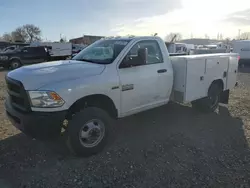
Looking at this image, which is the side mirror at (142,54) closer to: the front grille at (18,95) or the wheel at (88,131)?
the wheel at (88,131)

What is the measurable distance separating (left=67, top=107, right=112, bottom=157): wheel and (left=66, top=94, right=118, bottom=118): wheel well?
137mm

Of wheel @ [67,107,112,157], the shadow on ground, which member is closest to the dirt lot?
the shadow on ground

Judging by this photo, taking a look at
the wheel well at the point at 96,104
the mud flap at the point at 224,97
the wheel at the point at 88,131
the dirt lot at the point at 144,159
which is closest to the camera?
the dirt lot at the point at 144,159

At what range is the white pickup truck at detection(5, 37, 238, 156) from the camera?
10.8ft

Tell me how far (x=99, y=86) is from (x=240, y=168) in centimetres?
251

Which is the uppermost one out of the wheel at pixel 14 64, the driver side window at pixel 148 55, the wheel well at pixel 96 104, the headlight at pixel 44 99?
the driver side window at pixel 148 55

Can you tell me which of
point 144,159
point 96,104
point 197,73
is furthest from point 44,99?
point 197,73

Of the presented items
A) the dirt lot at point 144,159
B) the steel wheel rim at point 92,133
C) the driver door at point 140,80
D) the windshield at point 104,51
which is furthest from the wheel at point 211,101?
the steel wheel rim at point 92,133

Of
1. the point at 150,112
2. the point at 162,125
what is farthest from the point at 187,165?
the point at 150,112

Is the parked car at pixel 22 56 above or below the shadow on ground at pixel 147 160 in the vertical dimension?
above

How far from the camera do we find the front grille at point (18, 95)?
3.33 metres

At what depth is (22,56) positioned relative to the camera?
19047 millimetres

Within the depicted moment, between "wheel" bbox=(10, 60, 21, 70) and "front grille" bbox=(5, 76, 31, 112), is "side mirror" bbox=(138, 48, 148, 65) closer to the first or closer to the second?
"front grille" bbox=(5, 76, 31, 112)

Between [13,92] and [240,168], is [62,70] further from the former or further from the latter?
[240,168]
